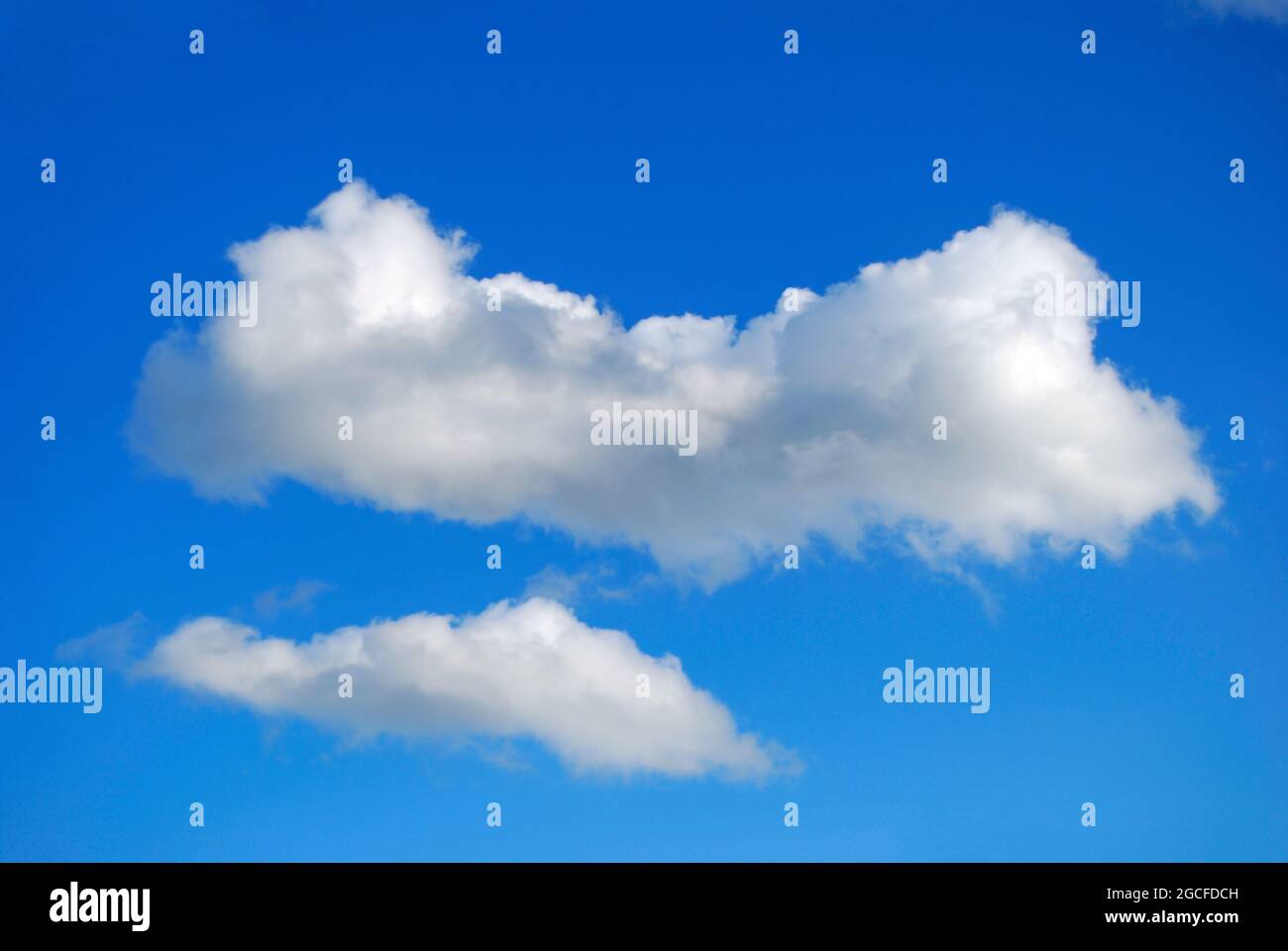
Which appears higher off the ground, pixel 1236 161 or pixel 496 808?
pixel 1236 161

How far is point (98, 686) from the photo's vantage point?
4838 cm

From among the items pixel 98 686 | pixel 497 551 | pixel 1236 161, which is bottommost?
pixel 98 686
